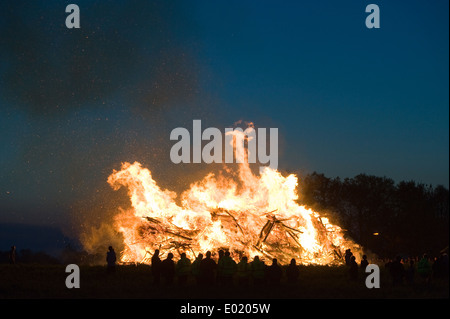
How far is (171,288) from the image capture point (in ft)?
58.9

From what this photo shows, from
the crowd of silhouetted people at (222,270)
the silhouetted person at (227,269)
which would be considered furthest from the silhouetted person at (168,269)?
the silhouetted person at (227,269)

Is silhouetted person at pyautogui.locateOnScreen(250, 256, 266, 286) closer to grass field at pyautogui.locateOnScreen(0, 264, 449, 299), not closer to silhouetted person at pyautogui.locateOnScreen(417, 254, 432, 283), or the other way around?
grass field at pyautogui.locateOnScreen(0, 264, 449, 299)

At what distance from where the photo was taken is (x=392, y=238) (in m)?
53.8

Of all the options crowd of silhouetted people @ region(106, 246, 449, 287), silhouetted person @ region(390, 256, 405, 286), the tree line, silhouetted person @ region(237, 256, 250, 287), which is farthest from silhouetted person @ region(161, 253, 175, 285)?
the tree line

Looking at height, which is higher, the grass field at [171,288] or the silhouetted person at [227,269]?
the silhouetted person at [227,269]

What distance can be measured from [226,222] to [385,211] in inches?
1409

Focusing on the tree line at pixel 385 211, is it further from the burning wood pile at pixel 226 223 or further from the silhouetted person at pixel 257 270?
the silhouetted person at pixel 257 270

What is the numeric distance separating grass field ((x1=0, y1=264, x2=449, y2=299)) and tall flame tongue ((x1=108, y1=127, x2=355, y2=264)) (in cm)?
477

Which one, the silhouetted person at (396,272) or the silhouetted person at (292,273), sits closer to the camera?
the silhouetted person at (396,272)

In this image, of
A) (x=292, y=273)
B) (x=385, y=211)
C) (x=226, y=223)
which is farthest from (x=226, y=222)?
(x=385, y=211)

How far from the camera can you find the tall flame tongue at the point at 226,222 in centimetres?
2692

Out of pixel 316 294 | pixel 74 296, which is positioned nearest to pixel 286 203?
pixel 316 294

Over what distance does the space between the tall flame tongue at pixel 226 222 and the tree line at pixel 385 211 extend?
80.0 ft
